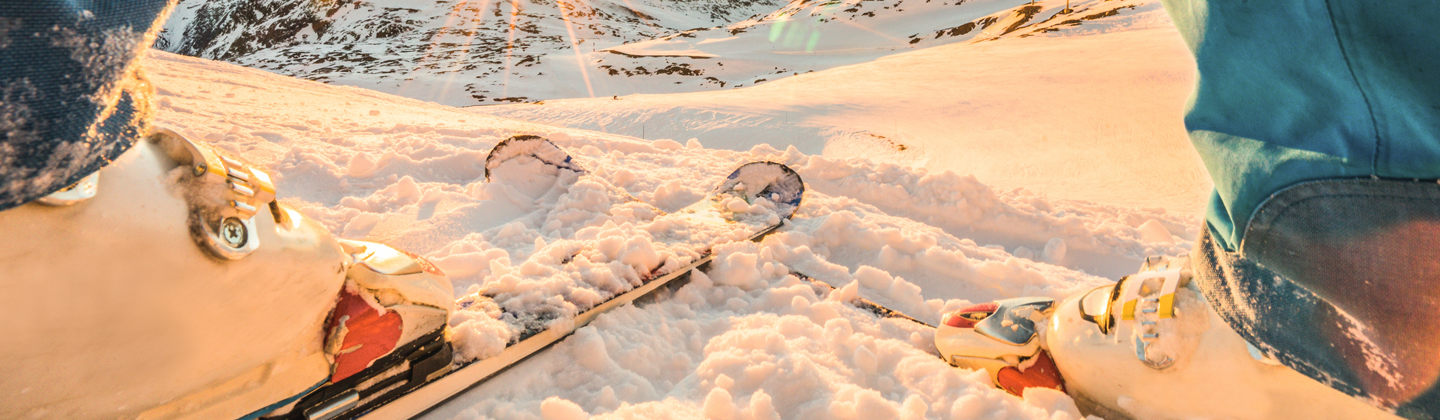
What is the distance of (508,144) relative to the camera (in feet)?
7.10

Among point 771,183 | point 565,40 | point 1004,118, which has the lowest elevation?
point 565,40

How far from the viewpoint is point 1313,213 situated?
717 mm

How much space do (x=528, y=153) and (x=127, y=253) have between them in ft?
5.37

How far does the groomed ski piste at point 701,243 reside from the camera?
1.12 metres

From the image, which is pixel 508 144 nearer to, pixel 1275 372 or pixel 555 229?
pixel 555 229

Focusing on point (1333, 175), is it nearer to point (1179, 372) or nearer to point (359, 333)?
point (1179, 372)

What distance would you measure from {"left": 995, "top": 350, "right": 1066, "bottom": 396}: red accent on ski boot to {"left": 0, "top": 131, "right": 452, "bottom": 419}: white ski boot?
114 cm

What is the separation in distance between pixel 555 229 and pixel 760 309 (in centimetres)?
73

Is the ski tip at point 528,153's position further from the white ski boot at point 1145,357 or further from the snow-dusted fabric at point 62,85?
the snow-dusted fabric at point 62,85

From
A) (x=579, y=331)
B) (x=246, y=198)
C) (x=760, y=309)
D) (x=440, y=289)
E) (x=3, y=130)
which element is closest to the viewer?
(x=3, y=130)

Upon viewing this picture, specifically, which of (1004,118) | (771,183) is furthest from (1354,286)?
(1004,118)

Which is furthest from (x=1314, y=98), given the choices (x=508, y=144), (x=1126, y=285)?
(x=508, y=144)

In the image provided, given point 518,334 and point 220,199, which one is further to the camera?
point 518,334

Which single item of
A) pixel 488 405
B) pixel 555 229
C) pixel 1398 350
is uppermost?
pixel 1398 350
